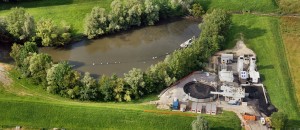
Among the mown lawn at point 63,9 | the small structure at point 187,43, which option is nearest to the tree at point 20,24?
the mown lawn at point 63,9

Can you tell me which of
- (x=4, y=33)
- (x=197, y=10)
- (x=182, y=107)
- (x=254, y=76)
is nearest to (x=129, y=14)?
A: (x=197, y=10)

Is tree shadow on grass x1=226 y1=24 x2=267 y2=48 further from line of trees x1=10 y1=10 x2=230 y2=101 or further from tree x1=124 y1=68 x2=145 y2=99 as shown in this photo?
tree x1=124 y1=68 x2=145 y2=99

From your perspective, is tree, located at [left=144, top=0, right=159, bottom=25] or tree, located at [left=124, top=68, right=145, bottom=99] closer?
tree, located at [left=124, top=68, right=145, bottom=99]

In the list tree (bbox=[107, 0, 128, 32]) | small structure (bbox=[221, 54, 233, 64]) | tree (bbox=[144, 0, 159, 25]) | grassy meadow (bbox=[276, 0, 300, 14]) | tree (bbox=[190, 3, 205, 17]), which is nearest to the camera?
small structure (bbox=[221, 54, 233, 64])

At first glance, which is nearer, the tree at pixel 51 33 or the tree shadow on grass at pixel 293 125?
the tree shadow on grass at pixel 293 125

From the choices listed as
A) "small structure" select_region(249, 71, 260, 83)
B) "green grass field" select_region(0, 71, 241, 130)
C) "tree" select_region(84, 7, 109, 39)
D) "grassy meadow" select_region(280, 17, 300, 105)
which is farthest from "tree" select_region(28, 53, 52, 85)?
"grassy meadow" select_region(280, 17, 300, 105)

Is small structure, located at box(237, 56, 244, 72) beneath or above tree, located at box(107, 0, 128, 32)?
beneath

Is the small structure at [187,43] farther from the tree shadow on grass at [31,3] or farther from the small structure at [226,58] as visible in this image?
the tree shadow on grass at [31,3]
